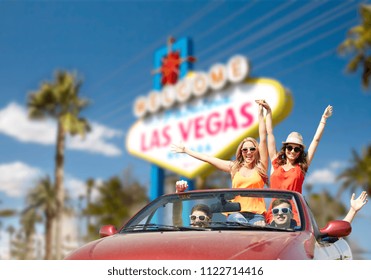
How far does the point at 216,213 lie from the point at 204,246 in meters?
1.05

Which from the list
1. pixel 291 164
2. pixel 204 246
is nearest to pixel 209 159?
pixel 291 164

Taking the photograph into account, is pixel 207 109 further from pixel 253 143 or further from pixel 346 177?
pixel 346 177

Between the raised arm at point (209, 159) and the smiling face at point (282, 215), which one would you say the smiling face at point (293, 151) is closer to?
the raised arm at point (209, 159)

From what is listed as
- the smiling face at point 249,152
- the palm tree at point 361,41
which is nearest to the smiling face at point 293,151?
the smiling face at point 249,152

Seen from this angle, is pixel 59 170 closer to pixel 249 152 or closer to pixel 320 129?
pixel 320 129

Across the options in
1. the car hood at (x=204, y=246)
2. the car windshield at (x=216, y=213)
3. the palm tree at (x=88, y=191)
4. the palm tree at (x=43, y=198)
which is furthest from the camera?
the palm tree at (x=88, y=191)

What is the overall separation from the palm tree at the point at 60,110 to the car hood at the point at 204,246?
33219 millimetres

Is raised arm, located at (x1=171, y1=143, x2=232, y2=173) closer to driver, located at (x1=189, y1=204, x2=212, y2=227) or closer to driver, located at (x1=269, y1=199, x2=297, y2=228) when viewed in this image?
driver, located at (x1=189, y1=204, x2=212, y2=227)

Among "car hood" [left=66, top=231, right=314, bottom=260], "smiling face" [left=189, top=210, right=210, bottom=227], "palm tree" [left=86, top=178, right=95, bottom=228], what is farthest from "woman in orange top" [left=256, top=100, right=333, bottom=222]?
"palm tree" [left=86, top=178, right=95, bottom=228]

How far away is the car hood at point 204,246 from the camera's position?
10.7 feet

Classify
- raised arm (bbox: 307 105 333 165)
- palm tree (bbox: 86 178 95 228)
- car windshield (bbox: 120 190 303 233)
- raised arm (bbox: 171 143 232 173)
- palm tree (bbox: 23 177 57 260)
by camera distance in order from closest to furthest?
car windshield (bbox: 120 190 303 233) < raised arm (bbox: 171 143 232 173) < raised arm (bbox: 307 105 333 165) < palm tree (bbox: 23 177 57 260) < palm tree (bbox: 86 178 95 228)

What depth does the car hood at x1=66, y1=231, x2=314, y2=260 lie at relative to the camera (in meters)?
3.25
